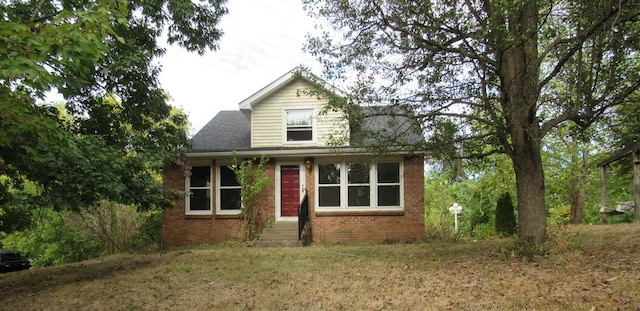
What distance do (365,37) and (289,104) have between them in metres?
6.27

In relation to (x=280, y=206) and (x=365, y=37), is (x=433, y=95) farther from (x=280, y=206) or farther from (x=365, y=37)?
(x=280, y=206)

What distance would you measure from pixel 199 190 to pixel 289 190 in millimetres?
2964

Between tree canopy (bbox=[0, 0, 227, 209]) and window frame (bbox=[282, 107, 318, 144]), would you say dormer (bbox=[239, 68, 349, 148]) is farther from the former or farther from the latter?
tree canopy (bbox=[0, 0, 227, 209])

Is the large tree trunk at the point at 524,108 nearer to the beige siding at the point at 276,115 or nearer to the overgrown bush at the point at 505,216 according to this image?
the beige siding at the point at 276,115

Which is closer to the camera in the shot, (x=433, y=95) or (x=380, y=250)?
(x=433, y=95)

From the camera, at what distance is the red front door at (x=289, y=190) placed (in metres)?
13.4

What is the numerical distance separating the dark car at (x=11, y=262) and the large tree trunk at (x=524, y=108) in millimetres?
18794

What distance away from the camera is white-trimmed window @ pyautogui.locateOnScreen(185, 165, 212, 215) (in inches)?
533

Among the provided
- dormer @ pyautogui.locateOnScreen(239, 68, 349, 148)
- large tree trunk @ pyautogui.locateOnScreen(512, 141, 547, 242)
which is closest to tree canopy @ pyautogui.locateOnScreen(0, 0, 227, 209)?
dormer @ pyautogui.locateOnScreen(239, 68, 349, 148)

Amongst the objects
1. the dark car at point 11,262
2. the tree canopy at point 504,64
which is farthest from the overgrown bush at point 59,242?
the tree canopy at point 504,64

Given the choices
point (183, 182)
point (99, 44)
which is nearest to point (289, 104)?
point (183, 182)

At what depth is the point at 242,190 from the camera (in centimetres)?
1254

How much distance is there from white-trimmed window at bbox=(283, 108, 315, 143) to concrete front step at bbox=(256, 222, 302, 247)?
274 centimetres

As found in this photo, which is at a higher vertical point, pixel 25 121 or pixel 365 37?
pixel 365 37
